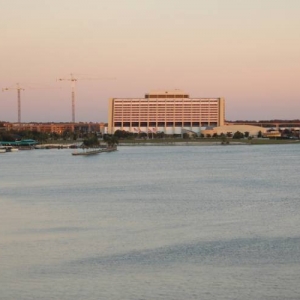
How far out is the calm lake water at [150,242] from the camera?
9.36 m

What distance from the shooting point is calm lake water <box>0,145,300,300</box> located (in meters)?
9.36

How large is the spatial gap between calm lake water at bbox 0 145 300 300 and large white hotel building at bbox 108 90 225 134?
72.8 m

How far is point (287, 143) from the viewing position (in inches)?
2960

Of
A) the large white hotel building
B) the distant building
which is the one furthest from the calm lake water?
the distant building

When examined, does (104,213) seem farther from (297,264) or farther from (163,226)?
(297,264)

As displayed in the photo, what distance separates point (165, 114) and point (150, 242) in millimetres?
83314

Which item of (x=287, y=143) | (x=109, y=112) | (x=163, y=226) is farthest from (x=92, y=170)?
(x=109, y=112)

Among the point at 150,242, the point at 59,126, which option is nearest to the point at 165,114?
the point at 59,126

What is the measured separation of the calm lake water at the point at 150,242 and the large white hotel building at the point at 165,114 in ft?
239

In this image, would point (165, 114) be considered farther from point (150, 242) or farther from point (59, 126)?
point (150, 242)

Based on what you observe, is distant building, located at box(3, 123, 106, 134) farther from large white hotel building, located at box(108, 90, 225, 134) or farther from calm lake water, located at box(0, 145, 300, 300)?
calm lake water, located at box(0, 145, 300, 300)

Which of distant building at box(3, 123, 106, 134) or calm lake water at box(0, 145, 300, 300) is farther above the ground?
distant building at box(3, 123, 106, 134)

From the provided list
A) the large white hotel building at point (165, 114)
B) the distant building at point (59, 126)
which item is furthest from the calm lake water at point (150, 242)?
the distant building at point (59, 126)

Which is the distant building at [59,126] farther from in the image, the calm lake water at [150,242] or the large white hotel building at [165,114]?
the calm lake water at [150,242]
